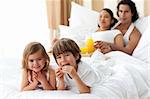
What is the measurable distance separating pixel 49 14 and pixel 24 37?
40cm

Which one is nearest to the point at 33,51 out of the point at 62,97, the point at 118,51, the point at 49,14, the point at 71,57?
the point at 71,57

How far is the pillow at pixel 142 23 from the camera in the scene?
2756 mm

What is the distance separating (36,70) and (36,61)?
5 cm

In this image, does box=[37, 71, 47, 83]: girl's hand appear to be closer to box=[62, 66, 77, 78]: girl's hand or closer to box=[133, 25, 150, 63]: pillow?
box=[62, 66, 77, 78]: girl's hand

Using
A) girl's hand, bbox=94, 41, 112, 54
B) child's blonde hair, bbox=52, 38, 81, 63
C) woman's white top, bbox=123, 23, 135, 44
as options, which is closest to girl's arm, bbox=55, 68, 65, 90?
child's blonde hair, bbox=52, 38, 81, 63

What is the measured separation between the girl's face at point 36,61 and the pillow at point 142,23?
1233 millimetres

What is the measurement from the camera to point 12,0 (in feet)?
11.5

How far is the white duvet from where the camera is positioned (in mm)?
1604

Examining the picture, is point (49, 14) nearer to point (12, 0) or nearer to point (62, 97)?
point (12, 0)

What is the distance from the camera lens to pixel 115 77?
1.95 metres

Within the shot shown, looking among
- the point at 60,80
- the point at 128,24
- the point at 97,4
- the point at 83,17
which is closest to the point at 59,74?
the point at 60,80

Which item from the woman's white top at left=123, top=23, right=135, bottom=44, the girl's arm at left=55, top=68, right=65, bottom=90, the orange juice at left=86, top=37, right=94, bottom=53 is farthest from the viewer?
the woman's white top at left=123, top=23, right=135, bottom=44

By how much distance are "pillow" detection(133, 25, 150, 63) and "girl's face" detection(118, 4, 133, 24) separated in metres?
0.26

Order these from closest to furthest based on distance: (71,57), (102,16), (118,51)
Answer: (71,57), (118,51), (102,16)
